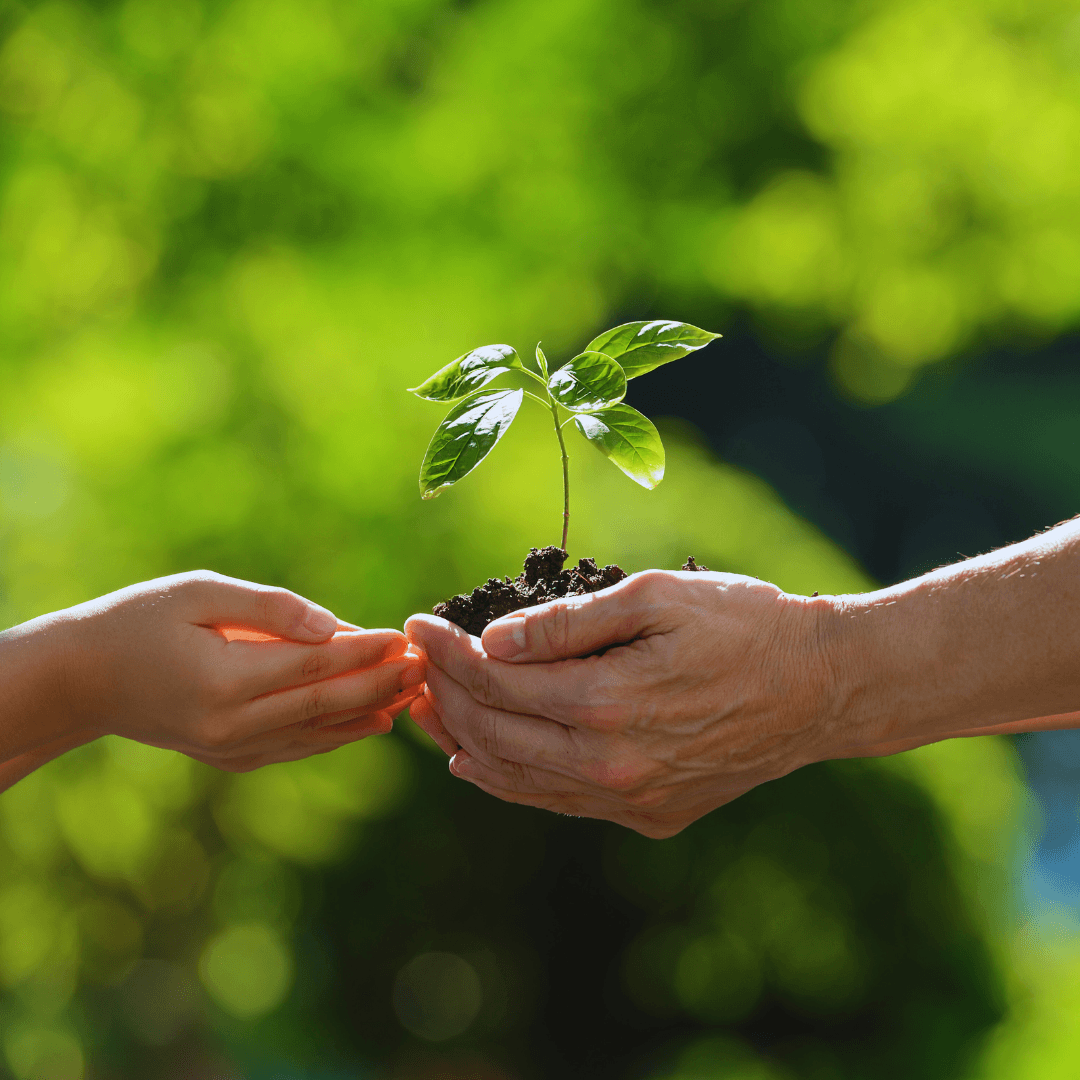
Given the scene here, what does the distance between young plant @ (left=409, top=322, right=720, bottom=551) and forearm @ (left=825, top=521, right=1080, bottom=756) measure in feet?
0.75

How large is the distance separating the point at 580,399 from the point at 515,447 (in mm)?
790

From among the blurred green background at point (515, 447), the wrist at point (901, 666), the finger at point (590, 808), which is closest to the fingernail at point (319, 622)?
the finger at point (590, 808)

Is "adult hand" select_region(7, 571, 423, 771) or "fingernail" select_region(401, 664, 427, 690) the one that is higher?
"adult hand" select_region(7, 571, 423, 771)

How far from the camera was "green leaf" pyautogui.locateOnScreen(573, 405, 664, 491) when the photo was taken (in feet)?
2.41

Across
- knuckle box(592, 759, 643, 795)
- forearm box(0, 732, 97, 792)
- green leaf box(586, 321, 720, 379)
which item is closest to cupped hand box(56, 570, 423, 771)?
forearm box(0, 732, 97, 792)

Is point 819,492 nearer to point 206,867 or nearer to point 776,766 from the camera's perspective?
point 776,766

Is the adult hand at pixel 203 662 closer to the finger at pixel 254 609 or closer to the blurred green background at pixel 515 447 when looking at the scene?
the finger at pixel 254 609

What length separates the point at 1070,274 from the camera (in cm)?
156

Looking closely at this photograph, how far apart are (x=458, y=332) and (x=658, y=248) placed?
1.46ft

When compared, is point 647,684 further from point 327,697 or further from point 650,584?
point 327,697

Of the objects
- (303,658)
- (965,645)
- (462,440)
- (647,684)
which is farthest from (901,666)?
(303,658)

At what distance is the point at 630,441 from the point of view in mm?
741

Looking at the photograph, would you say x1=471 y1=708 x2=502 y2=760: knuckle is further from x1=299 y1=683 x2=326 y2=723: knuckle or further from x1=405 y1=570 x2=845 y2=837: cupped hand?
x1=299 y1=683 x2=326 y2=723: knuckle

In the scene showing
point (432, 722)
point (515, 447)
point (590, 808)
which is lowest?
point (590, 808)
